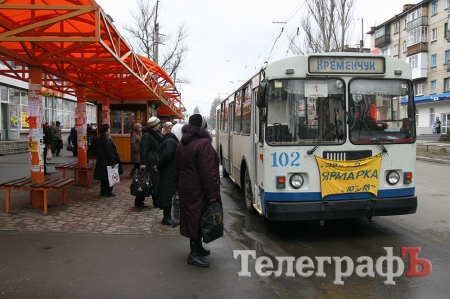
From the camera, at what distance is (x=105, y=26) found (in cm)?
629

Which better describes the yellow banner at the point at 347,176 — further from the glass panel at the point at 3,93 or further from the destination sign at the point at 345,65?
the glass panel at the point at 3,93

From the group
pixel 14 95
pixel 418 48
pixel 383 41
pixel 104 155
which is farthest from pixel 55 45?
pixel 383 41

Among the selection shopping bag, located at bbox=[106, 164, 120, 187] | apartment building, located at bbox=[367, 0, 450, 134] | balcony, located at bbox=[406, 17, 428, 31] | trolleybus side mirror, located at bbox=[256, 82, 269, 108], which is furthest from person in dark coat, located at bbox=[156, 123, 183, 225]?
balcony, located at bbox=[406, 17, 428, 31]

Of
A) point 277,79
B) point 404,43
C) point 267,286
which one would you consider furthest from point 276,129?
point 404,43

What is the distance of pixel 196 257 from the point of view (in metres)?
4.81

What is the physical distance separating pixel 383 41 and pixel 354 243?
52.5 metres

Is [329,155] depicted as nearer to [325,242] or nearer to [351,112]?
[351,112]

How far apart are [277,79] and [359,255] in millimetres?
2745

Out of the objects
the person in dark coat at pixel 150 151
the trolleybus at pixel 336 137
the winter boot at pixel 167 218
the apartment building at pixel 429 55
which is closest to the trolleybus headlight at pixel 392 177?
the trolleybus at pixel 336 137

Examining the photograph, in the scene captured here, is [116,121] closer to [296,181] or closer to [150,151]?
[150,151]

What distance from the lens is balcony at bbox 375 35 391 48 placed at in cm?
5188

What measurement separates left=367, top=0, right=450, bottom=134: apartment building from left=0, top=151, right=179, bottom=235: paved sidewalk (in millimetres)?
38788

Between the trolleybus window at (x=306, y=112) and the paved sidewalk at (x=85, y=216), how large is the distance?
2.32 m

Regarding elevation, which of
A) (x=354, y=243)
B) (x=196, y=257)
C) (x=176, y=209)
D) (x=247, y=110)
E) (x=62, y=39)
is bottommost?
(x=354, y=243)
